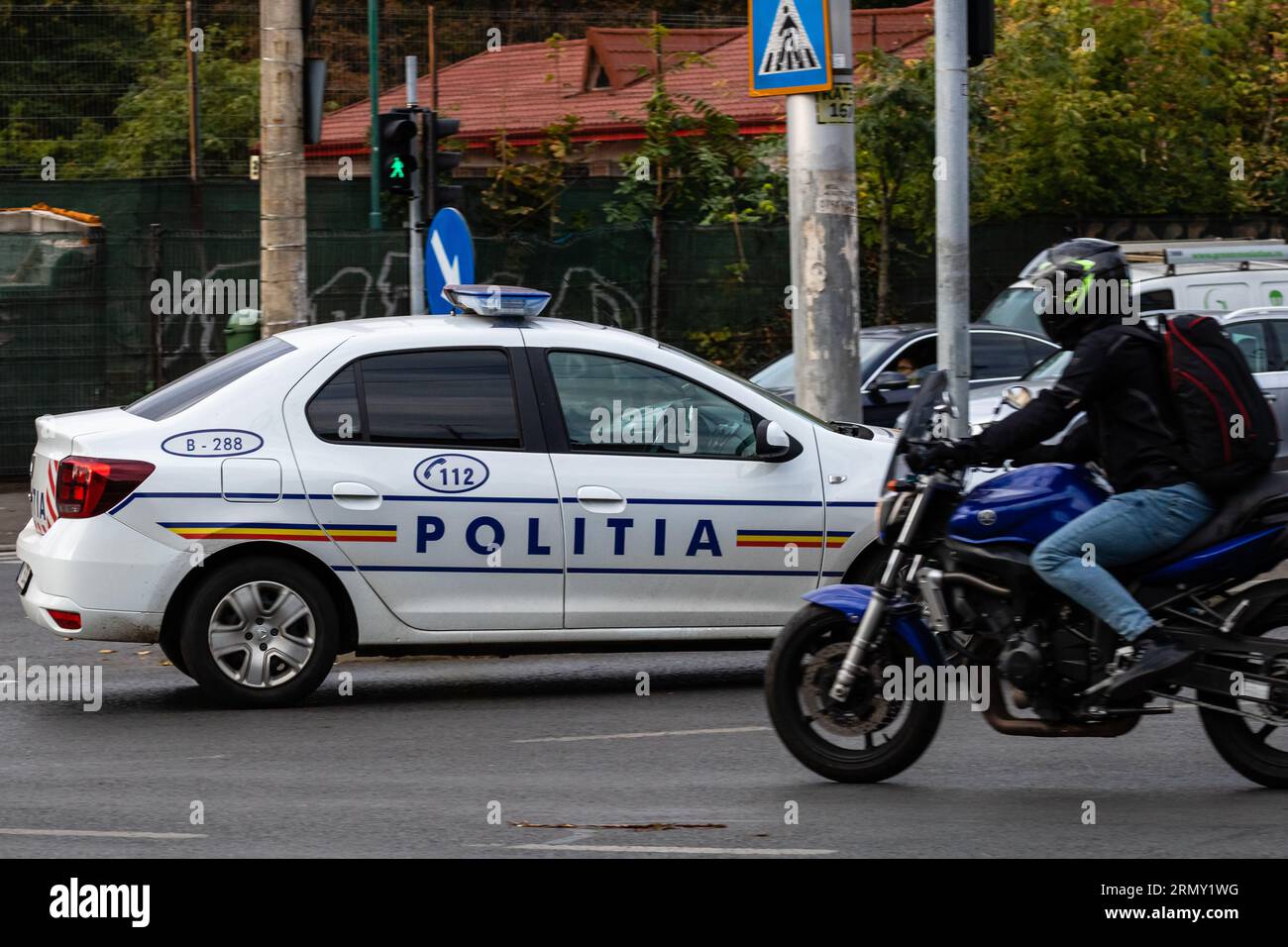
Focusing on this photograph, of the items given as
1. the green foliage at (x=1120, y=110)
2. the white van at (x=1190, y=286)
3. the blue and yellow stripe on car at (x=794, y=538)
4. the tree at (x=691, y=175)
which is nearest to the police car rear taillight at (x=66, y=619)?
the blue and yellow stripe on car at (x=794, y=538)

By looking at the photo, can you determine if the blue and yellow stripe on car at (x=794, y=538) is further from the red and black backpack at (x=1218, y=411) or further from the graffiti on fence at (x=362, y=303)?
the graffiti on fence at (x=362, y=303)

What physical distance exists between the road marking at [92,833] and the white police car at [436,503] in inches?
80.3

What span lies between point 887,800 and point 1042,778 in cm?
73

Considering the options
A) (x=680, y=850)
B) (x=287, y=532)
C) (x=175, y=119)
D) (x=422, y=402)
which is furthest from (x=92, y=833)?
(x=175, y=119)

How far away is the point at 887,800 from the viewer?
258 inches

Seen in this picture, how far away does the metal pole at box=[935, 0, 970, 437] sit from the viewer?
12.5 metres

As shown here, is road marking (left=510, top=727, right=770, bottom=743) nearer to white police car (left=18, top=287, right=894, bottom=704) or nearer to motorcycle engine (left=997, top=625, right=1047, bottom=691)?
white police car (left=18, top=287, right=894, bottom=704)

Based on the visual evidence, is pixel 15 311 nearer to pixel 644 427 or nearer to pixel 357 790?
pixel 644 427

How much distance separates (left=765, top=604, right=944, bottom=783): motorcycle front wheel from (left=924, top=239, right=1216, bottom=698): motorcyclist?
2.11 feet

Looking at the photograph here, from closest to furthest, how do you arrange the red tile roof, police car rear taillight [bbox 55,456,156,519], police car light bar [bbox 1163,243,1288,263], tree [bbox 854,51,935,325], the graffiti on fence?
police car rear taillight [bbox 55,456,156,519], the graffiti on fence, police car light bar [bbox 1163,243,1288,263], tree [bbox 854,51,935,325], the red tile roof

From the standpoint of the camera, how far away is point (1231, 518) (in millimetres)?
6328

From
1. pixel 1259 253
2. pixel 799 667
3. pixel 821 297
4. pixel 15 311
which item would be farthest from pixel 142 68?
pixel 799 667

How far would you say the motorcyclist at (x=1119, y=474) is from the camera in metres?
6.32

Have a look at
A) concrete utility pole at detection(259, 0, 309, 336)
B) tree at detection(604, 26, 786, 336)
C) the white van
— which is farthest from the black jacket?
tree at detection(604, 26, 786, 336)
